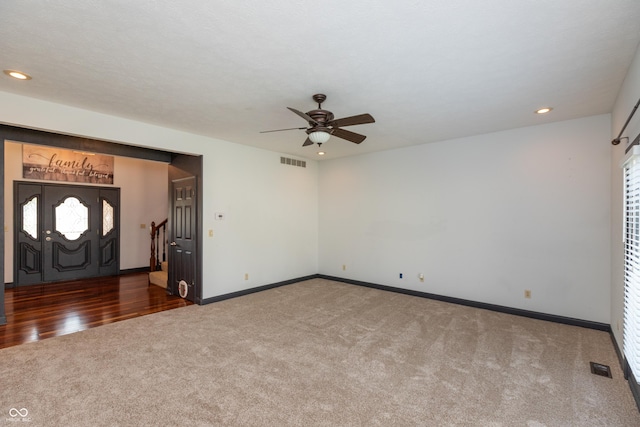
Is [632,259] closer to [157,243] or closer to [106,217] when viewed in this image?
[157,243]

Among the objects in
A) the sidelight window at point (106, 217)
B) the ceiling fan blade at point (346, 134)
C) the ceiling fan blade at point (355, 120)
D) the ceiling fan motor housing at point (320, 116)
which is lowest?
the sidelight window at point (106, 217)

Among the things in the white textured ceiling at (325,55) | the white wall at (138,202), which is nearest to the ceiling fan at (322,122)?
the white textured ceiling at (325,55)

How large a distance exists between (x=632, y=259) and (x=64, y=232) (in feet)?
30.7

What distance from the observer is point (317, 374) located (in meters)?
2.88

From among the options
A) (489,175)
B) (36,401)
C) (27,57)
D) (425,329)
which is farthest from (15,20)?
(489,175)

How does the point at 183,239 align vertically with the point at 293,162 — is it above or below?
below

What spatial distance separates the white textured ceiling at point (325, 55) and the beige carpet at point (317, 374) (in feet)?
9.26

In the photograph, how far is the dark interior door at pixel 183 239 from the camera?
5.30 m

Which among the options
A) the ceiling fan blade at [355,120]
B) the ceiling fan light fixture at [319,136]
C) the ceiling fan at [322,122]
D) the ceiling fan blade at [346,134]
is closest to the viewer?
the ceiling fan blade at [355,120]

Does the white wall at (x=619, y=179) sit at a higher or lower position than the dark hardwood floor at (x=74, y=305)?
higher

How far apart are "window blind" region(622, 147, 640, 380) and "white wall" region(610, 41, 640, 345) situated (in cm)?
28

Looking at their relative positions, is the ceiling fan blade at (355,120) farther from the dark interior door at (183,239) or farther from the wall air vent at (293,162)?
the wall air vent at (293,162)

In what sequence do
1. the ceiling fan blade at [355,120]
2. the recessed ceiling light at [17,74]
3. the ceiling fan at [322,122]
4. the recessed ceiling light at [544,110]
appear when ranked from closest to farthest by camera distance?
the recessed ceiling light at [17,74], the ceiling fan blade at [355,120], the ceiling fan at [322,122], the recessed ceiling light at [544,110]

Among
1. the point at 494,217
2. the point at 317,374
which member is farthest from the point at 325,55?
the point at 494,217
